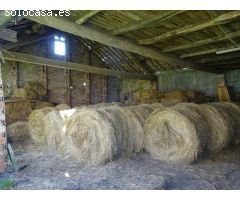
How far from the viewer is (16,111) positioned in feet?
36.3

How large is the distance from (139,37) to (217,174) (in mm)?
4027

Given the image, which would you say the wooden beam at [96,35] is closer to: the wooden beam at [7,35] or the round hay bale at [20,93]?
the wooden beam at [7,35]

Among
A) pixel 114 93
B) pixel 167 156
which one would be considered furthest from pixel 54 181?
pixel 114 93

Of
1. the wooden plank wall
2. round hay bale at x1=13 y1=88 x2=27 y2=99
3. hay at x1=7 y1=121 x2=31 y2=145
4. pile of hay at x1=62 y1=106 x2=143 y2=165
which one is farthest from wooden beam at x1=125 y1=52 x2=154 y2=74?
pile of hay at x1=62 y1=106 x2=143 y2=165

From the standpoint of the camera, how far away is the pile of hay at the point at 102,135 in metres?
5.13

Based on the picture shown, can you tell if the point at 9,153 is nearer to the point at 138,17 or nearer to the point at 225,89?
the point at 138,17

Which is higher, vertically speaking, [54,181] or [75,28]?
[75,28]

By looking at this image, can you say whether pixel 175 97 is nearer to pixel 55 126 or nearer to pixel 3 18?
pixel 55 126

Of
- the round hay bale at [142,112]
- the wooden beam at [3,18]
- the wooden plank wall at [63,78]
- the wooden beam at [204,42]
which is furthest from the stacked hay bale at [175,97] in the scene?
the wooden beam at [3,18]

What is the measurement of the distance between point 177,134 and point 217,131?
1.07m

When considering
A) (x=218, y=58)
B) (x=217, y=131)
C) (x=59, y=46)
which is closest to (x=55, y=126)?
(x=217, y=131)

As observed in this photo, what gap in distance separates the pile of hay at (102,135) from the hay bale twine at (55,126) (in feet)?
3.08

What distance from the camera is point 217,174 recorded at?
4484mm

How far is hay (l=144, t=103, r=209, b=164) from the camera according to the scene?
5.00m
